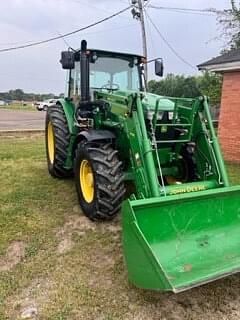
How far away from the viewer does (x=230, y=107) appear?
967 centimetres

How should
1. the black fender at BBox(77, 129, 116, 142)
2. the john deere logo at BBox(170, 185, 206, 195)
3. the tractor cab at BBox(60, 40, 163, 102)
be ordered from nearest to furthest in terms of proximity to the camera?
the john deere logo at BBox(170, 185, 206, 195) → the black fender at BBox(77, 129, 116, 142) → the tractor cab at BBox(60, 40, 163, 102)

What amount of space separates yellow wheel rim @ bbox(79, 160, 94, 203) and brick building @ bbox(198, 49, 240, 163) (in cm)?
556

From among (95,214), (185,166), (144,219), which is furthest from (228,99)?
(144,219)

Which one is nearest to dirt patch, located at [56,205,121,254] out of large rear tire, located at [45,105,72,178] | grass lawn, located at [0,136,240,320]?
grass lawn, located at [0,136,240,320]

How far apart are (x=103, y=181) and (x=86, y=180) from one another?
728 millimetres

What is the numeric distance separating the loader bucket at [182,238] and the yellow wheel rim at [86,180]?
1.47 m

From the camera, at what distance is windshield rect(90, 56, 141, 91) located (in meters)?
5.59

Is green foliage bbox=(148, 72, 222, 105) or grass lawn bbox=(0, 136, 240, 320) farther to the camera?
green foliage bbox=(148, 72, 222, 105)

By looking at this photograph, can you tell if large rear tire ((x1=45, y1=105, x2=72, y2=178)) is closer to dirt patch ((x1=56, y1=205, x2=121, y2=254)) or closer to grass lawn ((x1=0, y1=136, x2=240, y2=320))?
grass lawn ((x1=0, y1=136, x2=240, y2=320))

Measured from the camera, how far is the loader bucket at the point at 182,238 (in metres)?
2.86

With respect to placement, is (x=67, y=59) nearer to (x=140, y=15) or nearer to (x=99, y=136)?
(x=99, y=136)

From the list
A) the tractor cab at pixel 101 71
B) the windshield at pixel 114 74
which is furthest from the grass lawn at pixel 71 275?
the windshield at pixel 114 74

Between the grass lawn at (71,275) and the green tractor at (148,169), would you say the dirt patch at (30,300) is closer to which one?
the grass lawn at (71,275)

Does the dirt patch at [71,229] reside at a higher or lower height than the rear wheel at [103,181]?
lower
